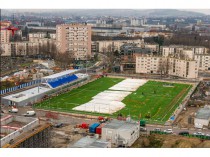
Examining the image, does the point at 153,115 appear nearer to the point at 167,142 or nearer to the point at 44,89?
the point at 167,142

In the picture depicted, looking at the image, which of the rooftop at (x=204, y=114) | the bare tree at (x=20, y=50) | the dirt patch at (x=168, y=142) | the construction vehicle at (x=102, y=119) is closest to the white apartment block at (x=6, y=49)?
the bare tree at (x=20, y=50)

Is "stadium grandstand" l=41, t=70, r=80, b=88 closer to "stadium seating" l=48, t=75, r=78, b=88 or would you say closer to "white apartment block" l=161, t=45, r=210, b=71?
"stadium seating" l=48, t=75, r=78, b=88

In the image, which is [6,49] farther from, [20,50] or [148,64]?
[148,64]

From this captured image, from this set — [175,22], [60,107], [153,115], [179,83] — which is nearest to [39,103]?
[60,107]

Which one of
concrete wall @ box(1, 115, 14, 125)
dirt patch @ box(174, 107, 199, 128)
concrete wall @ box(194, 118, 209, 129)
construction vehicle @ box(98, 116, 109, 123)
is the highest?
concrete wall @ box(1, 115, 14, 125)

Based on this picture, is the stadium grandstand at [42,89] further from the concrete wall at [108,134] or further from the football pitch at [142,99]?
the concrete wall at [108,134]

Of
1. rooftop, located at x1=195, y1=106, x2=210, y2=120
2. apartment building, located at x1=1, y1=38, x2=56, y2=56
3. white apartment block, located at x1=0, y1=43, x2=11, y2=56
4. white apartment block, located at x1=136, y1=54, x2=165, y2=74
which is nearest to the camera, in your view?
rooftop, located at x1=195, y1=106, x2=210, y2=120

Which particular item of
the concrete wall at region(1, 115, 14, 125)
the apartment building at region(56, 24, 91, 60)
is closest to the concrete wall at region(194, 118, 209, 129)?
the concrete wall at region(1, 115, 14, 125)

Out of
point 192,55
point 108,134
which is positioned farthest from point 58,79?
point 192,55
